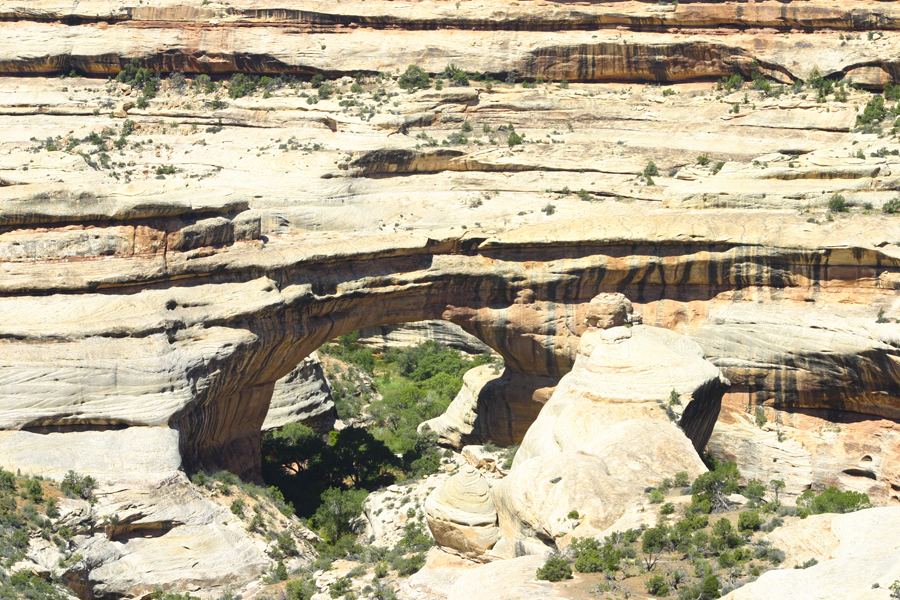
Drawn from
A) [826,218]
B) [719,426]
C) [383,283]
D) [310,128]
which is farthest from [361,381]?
[826,218]

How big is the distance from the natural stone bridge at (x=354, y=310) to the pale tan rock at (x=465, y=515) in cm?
841

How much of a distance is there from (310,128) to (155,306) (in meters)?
20.0

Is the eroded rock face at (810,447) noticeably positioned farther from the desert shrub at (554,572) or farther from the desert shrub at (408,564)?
the desert shrub at (554,572)

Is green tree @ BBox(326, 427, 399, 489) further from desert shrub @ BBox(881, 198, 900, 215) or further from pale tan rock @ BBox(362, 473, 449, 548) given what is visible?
desert shrub @ BBox(881, 198, 900, 215)

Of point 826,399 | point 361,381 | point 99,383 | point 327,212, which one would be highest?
point 327,212

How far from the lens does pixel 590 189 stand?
4925 centimetres

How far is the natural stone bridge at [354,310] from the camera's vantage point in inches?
1389

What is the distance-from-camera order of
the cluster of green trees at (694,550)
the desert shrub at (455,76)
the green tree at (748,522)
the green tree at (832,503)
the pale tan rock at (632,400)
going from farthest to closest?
the desert shrub at (455,76) → the pale tan rock at (632,400) → the green tree at (832,503) → the green tree at (748,522) → the cluster of green trees at (694,550)

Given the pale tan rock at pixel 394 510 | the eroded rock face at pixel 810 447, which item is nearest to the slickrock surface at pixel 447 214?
the eroded rock face at pixel 810 447

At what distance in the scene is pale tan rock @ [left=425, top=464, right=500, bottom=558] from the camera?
30.4m

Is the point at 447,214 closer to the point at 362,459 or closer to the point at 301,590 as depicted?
the point at 362,459

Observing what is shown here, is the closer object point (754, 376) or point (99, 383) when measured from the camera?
point (99, 383)

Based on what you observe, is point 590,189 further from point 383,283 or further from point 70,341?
point 70,341

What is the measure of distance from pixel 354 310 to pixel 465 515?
1450cm
